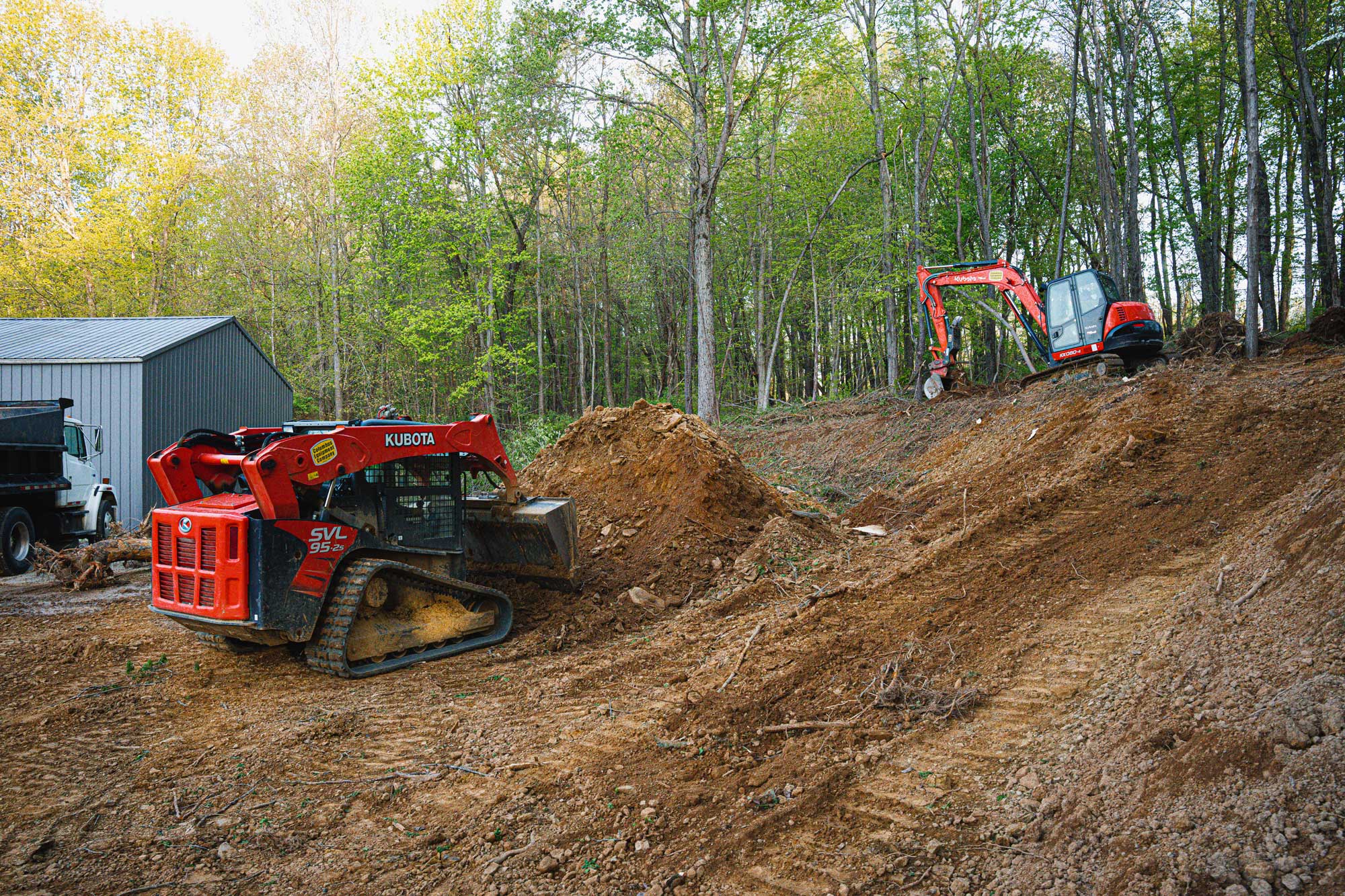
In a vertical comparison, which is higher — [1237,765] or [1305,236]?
[1305,236]

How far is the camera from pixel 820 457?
1506 cm

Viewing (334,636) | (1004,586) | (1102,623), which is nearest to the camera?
(1102,623)

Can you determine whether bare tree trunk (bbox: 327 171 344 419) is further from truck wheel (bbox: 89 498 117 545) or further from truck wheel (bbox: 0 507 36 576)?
truck wheel (bbox: 0 507 36 576)

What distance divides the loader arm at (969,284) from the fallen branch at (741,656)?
1143 cm

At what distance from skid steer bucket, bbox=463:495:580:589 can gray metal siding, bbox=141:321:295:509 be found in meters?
11.8

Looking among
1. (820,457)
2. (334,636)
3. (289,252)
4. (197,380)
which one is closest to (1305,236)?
(820,457)

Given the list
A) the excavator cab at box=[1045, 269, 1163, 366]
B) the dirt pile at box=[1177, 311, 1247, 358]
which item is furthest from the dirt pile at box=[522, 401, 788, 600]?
the dirt pile at box=[1177, 311, 1247, 358]

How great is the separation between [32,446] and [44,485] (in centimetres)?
58

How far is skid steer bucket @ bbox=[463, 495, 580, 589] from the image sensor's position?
7.26 m

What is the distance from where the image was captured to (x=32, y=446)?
36.5ft

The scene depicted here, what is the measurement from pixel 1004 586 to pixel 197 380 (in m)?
17.9

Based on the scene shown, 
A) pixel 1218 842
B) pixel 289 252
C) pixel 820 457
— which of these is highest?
pixel 289 252

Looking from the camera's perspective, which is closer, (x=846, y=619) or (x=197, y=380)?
(x=846, y=619)

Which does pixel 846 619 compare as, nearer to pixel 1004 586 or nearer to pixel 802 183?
pixel 1004 586
